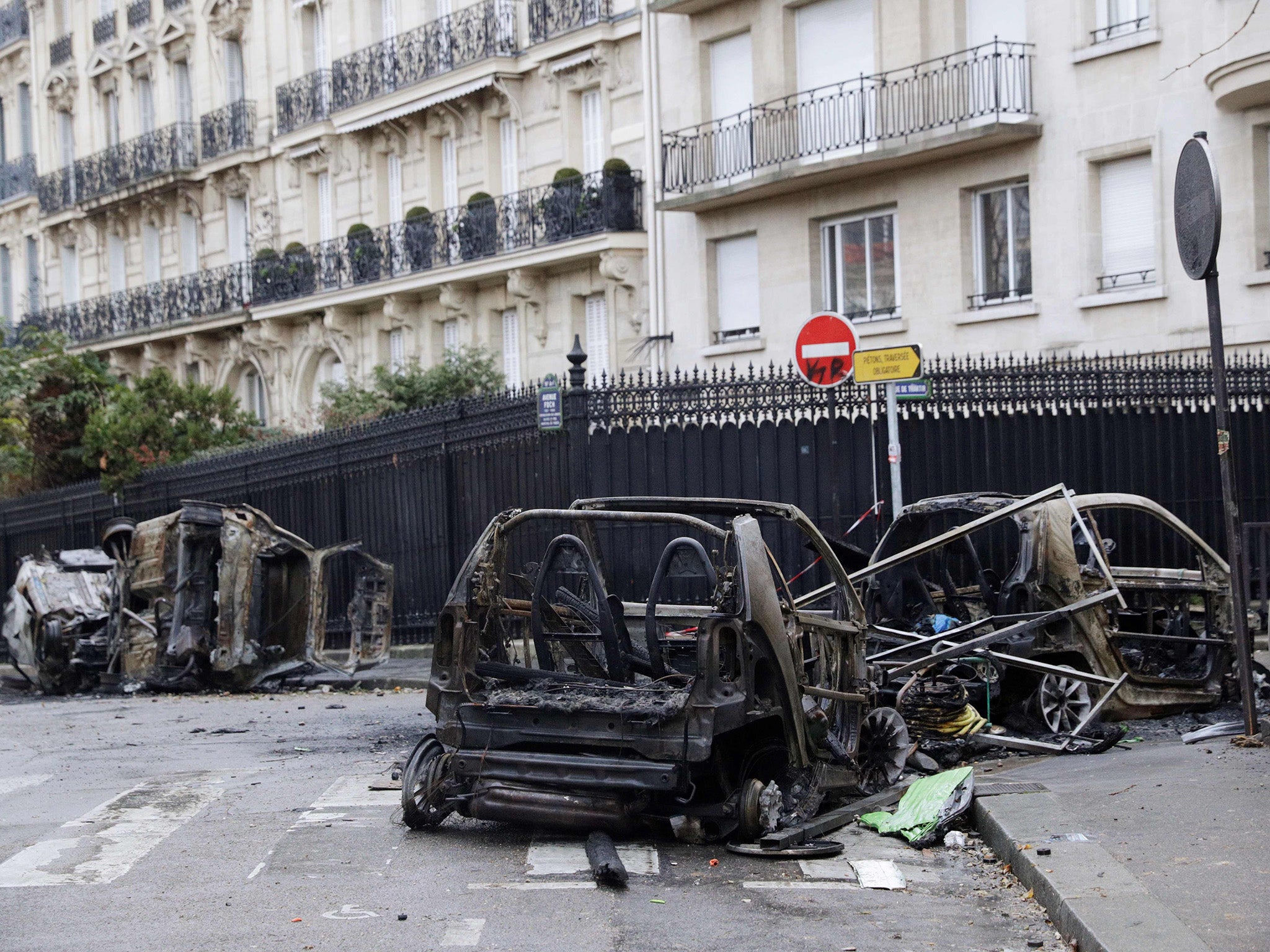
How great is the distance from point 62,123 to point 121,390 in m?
19.9

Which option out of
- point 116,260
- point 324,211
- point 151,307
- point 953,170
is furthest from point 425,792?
point 116,260

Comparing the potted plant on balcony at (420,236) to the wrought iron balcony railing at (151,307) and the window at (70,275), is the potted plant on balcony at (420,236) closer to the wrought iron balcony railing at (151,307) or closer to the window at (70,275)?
the wrought iron balcony railing at (151,307)

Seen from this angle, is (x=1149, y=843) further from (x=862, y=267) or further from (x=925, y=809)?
(x=862, y=267)

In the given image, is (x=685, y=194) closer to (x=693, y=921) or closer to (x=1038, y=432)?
(x=1038, y=432)

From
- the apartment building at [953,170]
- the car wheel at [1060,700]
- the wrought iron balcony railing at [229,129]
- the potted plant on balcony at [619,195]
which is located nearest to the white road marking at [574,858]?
the car wheel at [1060,700]

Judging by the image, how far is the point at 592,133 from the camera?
2794cm

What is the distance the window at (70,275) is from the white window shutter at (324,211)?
12576 millimetres

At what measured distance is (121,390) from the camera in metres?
28.1

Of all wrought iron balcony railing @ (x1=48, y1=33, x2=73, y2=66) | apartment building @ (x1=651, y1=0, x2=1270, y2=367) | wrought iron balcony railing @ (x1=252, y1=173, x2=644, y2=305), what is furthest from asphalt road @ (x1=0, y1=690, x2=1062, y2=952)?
wrought iron balcony railing @ (x1=48, y1=33, x2=73, y2=66)

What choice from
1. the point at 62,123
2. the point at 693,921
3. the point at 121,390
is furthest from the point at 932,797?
the point at 62,123

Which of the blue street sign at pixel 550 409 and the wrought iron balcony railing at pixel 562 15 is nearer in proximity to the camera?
the blue street sign at pixel 550 409

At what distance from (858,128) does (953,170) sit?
1.60m

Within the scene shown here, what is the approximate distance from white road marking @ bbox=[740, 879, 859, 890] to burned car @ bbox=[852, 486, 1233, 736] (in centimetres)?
284

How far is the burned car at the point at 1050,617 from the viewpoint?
10.3m
